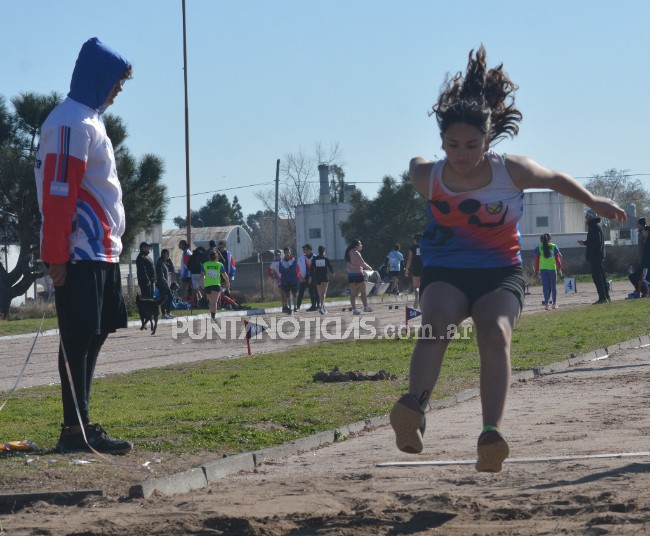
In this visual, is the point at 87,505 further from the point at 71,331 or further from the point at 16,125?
the point at 16,125

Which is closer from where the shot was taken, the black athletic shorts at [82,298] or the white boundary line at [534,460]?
the white boundary line at [534,460]

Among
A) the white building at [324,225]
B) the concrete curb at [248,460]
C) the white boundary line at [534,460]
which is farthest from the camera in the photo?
Result: the white building at [324,225]

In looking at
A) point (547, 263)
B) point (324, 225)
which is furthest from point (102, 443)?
point (324, 225)

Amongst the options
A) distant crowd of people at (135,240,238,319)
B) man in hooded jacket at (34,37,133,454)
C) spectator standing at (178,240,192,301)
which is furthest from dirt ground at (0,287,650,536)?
spectator standing at (178,240,192,301)

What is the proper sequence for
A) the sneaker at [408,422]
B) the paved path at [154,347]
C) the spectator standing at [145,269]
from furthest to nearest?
1. the spectator standing at [145,269]
2. the paved path at [154,347]
3. the sneaker at [408,422]

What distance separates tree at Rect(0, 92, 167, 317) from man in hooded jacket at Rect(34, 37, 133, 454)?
3028 centimetres

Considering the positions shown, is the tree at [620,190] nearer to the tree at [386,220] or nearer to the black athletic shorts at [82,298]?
the tree at [386,220]

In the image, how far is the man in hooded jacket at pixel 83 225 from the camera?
7184 mm

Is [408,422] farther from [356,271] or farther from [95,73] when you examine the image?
[356,271]

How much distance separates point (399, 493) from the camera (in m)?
6.16

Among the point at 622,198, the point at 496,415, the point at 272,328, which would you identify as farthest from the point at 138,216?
the point at 622,198

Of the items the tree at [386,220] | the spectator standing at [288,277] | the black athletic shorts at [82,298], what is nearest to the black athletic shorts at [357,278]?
the spectator standing at [288,277]

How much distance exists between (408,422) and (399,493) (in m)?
0.79

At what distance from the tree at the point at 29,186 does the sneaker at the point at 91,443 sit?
3021cm
